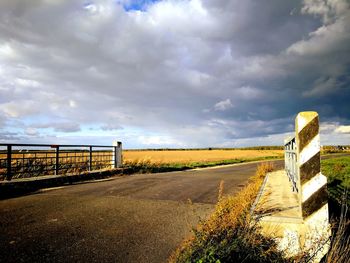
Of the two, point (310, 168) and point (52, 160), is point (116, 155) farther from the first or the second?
point (310, 168)

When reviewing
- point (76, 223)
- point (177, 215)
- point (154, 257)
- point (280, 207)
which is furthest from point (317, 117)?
point (76, 223)

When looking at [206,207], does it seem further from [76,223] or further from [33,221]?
[33,221]

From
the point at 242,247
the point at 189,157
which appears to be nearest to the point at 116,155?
the point at 242,247

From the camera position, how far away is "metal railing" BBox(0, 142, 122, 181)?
33.8 feet

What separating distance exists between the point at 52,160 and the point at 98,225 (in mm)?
9636

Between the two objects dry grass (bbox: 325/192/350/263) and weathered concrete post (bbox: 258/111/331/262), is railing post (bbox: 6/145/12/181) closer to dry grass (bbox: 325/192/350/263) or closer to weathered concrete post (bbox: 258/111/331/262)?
weathered concrete post (bbox: 258/111/331/262)

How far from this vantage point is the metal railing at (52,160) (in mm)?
10313

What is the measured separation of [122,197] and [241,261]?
5400 millimetres

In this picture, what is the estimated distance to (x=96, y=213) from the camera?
18.8 ft

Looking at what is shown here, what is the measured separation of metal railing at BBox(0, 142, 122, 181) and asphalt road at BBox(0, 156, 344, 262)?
10.9 ft

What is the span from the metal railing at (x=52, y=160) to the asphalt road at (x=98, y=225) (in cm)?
331

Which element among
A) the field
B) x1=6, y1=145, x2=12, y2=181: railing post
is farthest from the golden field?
x1=6, y1=145, x2=12, y2=181: railing post

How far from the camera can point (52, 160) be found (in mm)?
13258

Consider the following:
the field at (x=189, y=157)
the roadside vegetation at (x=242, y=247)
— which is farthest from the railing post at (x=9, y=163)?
the field at (x=189, y=157)
